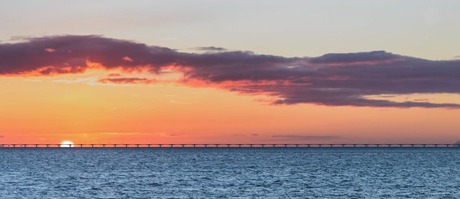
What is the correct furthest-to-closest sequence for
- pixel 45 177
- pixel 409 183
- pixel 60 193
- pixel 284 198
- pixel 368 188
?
pixel 45 177 < pixel 409 183 < pixel 368 188 < pixel 60 193 < pixel 284 198

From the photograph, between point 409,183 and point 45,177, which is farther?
point 45,177

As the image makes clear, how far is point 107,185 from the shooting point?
12662cm

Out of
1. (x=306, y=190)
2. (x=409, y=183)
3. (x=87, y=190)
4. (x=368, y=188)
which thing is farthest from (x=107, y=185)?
(x=409, y=183)

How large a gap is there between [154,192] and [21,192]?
1761 centimetres

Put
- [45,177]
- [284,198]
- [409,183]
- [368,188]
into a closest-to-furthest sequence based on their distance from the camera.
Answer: [284,198], [368,188], [409,183], [45,177]

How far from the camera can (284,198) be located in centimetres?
10419

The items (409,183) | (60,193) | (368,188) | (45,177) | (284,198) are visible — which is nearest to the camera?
(284,198)

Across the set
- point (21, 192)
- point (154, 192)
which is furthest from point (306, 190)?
point (21, 192)

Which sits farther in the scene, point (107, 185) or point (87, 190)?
point (107, 185)

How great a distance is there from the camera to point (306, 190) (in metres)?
117

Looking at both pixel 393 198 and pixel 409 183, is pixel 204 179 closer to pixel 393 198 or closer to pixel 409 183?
pixel 409 183

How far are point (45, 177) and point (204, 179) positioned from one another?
29.0 meters

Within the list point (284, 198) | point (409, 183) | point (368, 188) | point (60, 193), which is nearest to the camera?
point (284, 198)

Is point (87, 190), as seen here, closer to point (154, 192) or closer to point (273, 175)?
point (154, 192)
